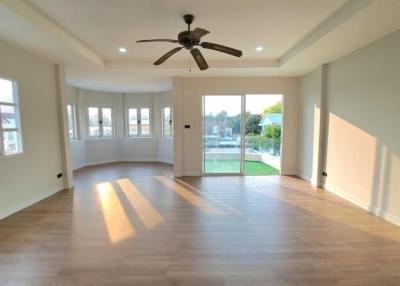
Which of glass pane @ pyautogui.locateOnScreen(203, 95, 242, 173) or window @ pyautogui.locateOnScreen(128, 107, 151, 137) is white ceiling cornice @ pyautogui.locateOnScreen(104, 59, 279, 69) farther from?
window @ pyautogui.locateOnScreen(128, 107, 151, 137)

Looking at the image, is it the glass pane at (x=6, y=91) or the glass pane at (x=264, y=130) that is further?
the glass pane at (x=264, y=130)

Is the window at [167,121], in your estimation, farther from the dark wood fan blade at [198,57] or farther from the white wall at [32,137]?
the dark wood fan blade at [198,57]

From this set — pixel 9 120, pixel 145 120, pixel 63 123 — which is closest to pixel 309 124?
pixel 63 123

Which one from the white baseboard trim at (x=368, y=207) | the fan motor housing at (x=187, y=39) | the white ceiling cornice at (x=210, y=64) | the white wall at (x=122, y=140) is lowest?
the white baseboard trim at (x=368, y=207)

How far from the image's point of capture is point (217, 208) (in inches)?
141

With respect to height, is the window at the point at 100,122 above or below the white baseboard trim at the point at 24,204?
above

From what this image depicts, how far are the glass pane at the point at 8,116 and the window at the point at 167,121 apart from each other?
4.74 meters

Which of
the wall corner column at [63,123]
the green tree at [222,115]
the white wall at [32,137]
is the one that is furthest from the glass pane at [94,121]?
the green tree at [222,115]

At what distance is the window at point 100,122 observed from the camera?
7.64 metres

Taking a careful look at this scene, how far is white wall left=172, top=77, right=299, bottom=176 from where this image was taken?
5562mm

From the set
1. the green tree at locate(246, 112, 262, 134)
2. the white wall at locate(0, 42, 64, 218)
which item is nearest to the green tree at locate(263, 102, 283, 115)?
the green tree at locate(246, 112, 262, 134)

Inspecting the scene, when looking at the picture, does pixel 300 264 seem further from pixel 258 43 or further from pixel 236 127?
pixel 236 127

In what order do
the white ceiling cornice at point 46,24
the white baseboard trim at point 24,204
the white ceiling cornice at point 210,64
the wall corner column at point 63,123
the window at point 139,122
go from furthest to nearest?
the window at point 139,122 → the white ceiling cornice at point 210,64 → the wall corner column at point 63,123 → the white baseboard trim at point 24,204 → the white ceiling cornice at point 46,24

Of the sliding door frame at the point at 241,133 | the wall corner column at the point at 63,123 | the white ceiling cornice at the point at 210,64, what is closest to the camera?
the wall corner column at the point at 63,123
